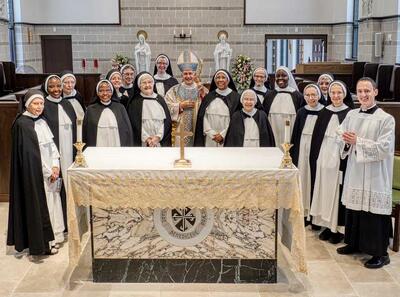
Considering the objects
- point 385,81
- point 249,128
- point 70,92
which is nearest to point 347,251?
point 249,128

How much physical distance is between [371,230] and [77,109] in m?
3.52

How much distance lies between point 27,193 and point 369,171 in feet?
10.6

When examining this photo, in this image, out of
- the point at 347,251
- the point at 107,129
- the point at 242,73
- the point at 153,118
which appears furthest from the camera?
the point at 242,73

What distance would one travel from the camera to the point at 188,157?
5219mm

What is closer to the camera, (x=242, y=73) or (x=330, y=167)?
(x=330, y=167)

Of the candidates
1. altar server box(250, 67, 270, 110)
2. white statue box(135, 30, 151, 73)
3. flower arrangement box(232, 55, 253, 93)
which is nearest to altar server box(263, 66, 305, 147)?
altar server box(250, 67, 270, 110)

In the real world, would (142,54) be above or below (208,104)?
above

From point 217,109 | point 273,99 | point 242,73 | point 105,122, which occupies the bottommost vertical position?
point 105,122

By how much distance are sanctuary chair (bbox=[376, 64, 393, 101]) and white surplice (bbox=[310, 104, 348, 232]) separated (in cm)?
522

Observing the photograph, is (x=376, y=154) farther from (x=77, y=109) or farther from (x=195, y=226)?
(x=77, y=109)

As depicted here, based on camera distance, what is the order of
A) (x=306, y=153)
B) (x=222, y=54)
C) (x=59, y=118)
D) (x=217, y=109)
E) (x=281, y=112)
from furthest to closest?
(x=222, y=54)
(x=281, y=112)
(x=217, y=109)
(x=306, y=153)
(x=59, y=118)

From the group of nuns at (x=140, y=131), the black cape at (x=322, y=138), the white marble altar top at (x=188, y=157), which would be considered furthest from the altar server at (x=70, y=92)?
the black cape at (x=322, y=138)

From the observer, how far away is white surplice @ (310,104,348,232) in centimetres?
593

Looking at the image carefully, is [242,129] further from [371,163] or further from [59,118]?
[59,118]
